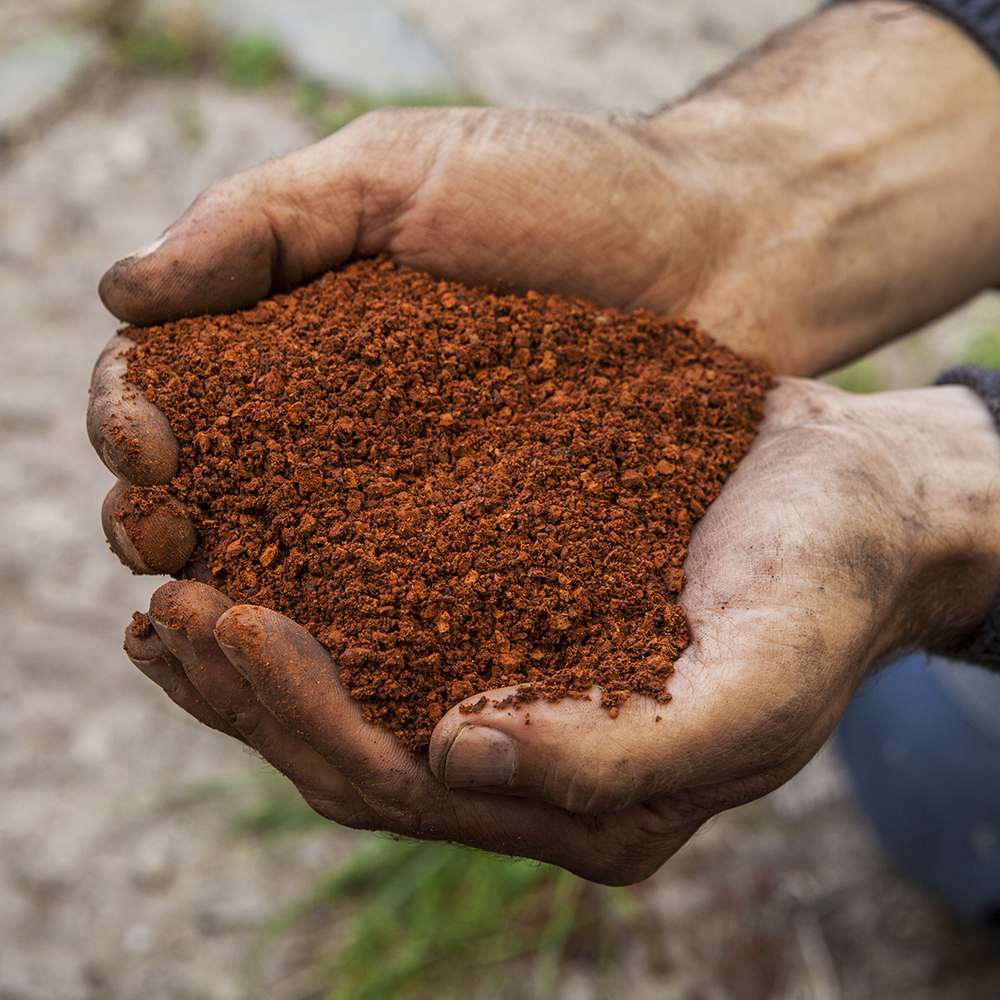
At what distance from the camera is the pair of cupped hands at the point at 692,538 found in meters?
1.18

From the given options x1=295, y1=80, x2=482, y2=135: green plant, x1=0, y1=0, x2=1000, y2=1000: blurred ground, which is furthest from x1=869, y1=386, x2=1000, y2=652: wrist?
x1=295, y1=80, x2=482, y2=135: green plant

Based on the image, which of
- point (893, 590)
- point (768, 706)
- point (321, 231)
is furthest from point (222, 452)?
point (893, 590)

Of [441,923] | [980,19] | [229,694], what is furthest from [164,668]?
[980,19]

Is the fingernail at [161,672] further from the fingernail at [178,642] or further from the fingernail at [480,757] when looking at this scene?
the fingernail at [480,757]

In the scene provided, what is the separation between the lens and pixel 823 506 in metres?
1.37

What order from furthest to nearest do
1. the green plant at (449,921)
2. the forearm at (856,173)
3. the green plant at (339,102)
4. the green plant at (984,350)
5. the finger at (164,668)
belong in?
the green plant at (339,102) → the green plant at (984,350) → the green plant at (449,921) → the forearm at (856,173) → the finger at (164,668)

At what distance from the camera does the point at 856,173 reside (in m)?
2.13

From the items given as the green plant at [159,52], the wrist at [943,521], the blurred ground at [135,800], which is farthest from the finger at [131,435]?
the green plant at [159,52]

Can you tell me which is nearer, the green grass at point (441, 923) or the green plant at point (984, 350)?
the green grass at point (441, 923)

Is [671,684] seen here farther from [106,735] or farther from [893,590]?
[106,735]

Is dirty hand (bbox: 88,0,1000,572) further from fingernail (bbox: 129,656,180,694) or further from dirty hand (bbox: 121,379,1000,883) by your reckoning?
dirty hand (bbox: 121,379,1000,883)

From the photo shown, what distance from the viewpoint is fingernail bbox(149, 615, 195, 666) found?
1197 mm

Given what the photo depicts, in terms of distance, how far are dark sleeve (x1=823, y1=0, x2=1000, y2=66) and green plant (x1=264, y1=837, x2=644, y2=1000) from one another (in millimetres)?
2309

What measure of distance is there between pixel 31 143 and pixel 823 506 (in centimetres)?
396
